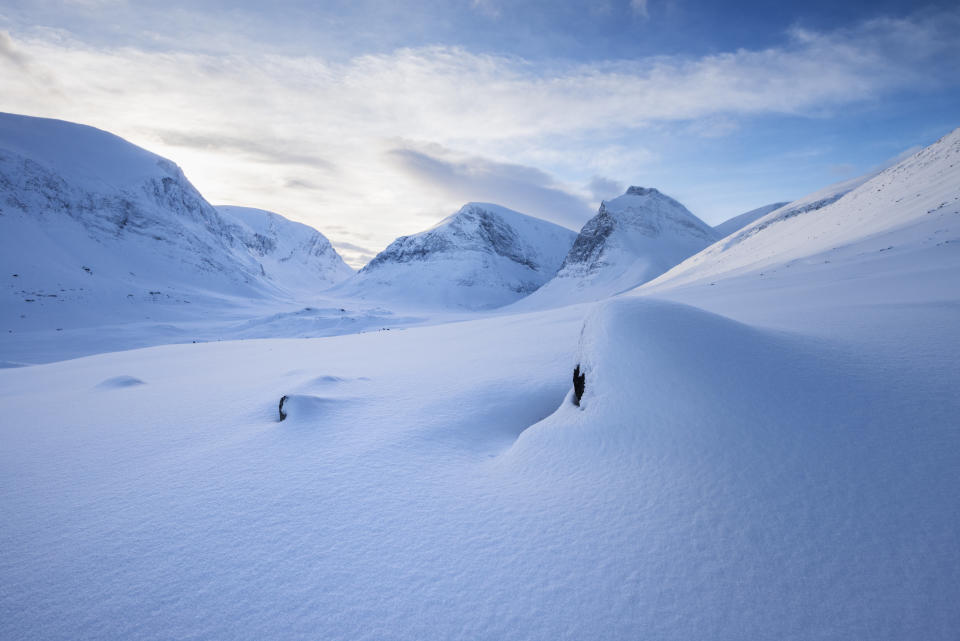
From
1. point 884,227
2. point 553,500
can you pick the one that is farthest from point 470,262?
point 553,500

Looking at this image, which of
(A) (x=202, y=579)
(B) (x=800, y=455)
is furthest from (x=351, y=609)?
(B) (x=800, y=455)

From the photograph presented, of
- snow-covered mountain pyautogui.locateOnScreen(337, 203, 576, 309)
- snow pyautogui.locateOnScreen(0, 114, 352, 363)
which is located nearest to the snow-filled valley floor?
snow pyautogui.locateOnScreen(0, 114, 352, 363)

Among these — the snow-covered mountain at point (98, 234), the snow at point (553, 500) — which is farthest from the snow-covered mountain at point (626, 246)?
the snow at point (553, 500)

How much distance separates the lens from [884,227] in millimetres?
13867

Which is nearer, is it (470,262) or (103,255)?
(103,255)

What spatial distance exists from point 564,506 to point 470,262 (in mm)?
102843

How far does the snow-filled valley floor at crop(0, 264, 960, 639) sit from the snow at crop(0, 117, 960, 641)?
1cm

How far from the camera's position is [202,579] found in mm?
2023

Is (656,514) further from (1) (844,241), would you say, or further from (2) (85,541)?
(1) (844,241)

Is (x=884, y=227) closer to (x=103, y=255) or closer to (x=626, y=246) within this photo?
(x=103, y=255)

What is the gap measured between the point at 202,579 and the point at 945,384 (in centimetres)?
491

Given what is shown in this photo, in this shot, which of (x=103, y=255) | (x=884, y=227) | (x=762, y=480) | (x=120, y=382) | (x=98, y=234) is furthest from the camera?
(x=98, y=234)

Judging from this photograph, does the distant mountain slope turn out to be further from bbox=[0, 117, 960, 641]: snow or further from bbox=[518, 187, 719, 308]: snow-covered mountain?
bbox=[518, 187, 719, 308]: snow-covered mountain

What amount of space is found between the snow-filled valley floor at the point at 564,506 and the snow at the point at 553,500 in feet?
0.05
